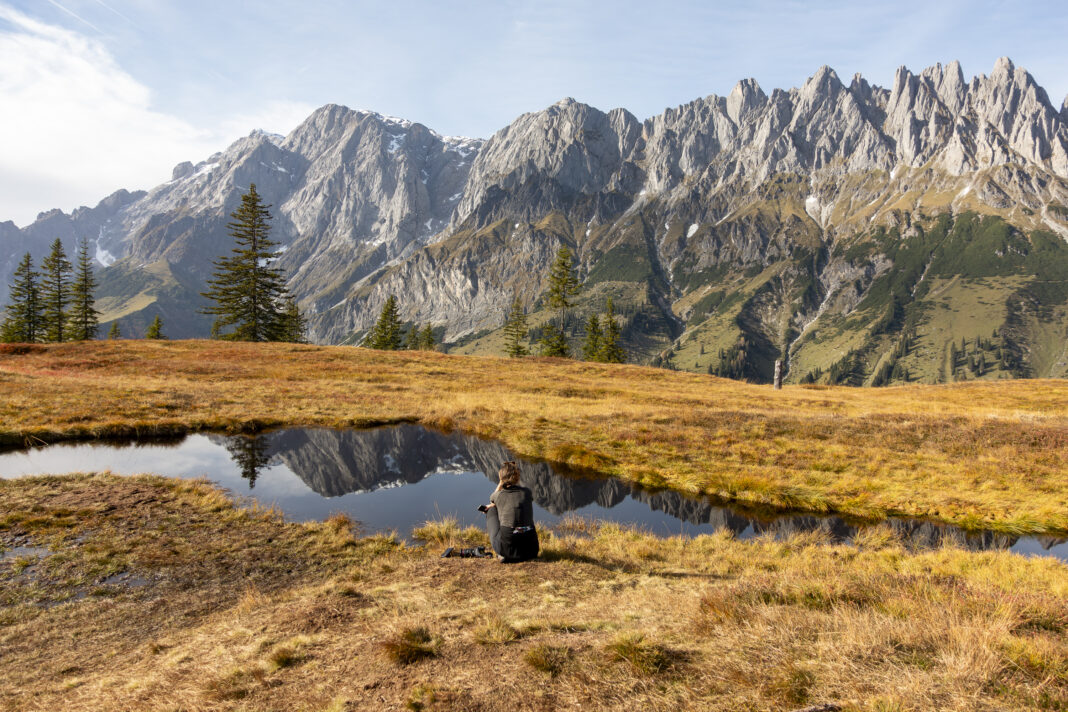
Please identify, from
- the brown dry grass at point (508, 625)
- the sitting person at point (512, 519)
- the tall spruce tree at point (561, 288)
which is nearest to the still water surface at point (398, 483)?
the brown dry grass at point (508, 625)

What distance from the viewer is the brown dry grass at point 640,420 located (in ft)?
63.7

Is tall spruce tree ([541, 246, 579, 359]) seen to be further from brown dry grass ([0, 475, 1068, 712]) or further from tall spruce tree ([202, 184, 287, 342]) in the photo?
brown dry grass ([0, 475, 1068, 712])

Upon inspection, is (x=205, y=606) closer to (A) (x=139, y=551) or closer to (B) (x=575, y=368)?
(A) (x=139, y=551)

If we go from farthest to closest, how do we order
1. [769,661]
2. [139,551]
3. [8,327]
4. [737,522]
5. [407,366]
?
[8,327]
[407,366]
[737,522]
[139,551]
[769,661]

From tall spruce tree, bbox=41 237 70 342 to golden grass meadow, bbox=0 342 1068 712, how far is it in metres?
66.3

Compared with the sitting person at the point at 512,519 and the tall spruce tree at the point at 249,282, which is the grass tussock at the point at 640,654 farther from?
the tall spruce tree at the point at 249,282

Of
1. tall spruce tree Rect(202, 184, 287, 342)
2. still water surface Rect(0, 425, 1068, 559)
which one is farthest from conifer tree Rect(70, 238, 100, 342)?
still water surface Rect(0, 425, 1068, 559)

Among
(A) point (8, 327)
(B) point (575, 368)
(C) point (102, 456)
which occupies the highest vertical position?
(A) point (8, 327)

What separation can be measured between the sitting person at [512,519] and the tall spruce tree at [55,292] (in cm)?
9550

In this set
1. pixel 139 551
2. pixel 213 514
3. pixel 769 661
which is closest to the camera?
pixel 769 661

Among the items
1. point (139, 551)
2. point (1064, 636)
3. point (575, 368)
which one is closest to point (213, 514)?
point (139, 551)

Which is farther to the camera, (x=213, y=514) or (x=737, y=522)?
(x=737, y=522)

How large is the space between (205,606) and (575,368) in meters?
50.4

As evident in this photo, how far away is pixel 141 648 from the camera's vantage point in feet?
26.7
